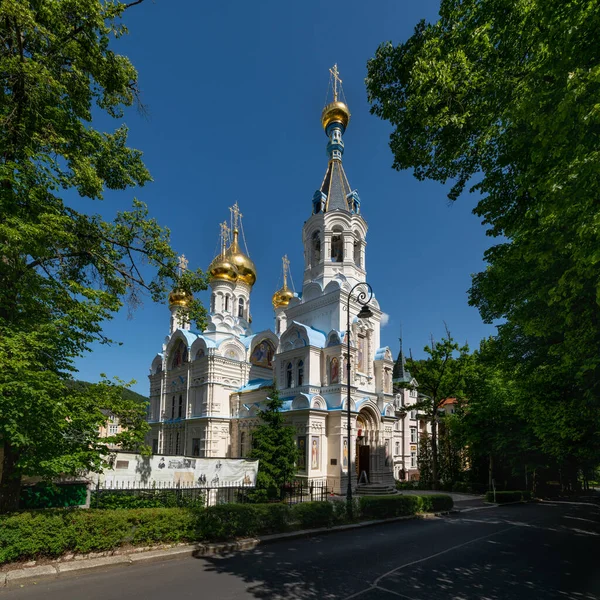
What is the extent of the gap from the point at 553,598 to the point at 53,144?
1343cm

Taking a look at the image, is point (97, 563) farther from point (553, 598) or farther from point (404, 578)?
point (553, 598)

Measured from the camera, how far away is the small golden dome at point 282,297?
44531 millimetres

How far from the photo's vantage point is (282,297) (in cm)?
4484

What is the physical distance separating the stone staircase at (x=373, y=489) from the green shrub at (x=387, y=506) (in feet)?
24.4

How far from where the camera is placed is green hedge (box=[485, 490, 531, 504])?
24.3m

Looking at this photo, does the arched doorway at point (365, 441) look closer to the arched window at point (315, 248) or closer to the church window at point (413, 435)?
the arched window at point (315, 248)

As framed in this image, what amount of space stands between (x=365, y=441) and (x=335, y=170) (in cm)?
2047

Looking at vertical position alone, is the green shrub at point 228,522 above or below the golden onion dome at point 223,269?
below

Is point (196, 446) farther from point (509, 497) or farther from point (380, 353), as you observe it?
point (509, 497)

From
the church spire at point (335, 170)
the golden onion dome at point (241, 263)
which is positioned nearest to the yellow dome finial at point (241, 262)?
the golden onion dome at point (241, 263)

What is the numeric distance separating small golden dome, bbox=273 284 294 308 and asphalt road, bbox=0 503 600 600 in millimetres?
32279

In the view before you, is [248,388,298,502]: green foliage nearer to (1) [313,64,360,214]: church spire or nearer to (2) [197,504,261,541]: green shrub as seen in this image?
(2) [197,504,261,541]: green shrub

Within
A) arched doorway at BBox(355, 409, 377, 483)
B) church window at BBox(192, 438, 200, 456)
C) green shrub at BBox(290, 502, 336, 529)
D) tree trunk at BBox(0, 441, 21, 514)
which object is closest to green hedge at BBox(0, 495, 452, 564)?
green shrub at BBox(290, 502, 336, 529)

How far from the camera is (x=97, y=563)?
28.4ft
